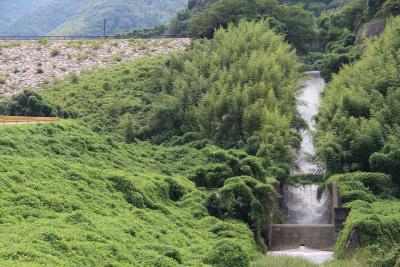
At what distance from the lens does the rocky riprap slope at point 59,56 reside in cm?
4870

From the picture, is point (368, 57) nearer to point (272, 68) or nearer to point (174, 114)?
point (272, 68)

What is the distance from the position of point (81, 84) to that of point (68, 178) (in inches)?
1021

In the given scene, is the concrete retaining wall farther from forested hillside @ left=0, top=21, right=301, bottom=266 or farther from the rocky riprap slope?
the rocky riprap slope

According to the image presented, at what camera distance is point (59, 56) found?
52.2 metres

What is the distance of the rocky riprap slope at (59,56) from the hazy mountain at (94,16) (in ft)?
181

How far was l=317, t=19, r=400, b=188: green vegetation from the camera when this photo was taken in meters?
29.4

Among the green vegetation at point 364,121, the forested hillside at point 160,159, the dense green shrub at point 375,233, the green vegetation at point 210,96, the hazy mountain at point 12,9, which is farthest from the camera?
the hazy mountain at point 12,9

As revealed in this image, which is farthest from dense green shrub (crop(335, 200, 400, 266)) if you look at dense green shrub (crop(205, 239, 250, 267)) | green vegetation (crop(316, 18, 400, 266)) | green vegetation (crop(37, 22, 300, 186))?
green vegetation (crop(37, 22, 300, 186))

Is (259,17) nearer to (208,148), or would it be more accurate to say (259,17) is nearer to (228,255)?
(208,148)

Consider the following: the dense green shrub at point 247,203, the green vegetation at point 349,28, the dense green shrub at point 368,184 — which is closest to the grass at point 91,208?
the dense green shrub at point 247,203

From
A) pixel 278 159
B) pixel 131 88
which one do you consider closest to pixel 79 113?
pixel 131 88

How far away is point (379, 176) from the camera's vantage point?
28.0 m

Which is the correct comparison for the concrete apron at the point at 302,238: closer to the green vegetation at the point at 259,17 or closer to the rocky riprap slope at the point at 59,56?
the rocky riprap slope at the point at 59,56

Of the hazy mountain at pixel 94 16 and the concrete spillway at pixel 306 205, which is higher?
the hazy mountain at pixel 94 16
